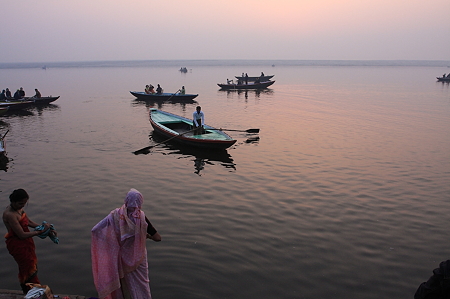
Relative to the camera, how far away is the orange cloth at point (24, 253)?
4.27m

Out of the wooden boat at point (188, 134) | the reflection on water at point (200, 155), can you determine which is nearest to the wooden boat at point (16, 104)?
the wooden boat at point (188, 134)

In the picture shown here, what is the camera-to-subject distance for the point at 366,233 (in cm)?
780

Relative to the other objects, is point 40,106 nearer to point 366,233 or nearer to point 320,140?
point 320,140

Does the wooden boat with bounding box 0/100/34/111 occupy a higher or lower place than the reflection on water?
higher

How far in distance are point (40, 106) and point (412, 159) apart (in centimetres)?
2874

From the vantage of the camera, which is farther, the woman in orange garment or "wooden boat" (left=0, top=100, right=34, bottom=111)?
"wooden boat" (left=0, top=100, right=34, bottom=111)

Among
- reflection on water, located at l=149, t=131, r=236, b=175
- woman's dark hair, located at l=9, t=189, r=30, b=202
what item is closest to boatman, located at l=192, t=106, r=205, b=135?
reflection on water, located at l=149, t=131, r=236, b=175

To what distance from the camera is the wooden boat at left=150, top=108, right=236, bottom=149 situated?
1388cm

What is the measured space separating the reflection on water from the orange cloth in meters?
7.62

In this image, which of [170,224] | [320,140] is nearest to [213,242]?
[170,224]

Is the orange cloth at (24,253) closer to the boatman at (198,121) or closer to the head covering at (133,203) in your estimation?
the head covering at (133,203)

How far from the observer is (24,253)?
439cm

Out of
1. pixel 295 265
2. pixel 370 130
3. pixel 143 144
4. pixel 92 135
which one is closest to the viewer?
pixel 295 265

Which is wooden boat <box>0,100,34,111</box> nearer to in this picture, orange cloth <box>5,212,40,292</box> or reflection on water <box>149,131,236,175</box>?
reflection on water <box>149,131,236,175</box>
